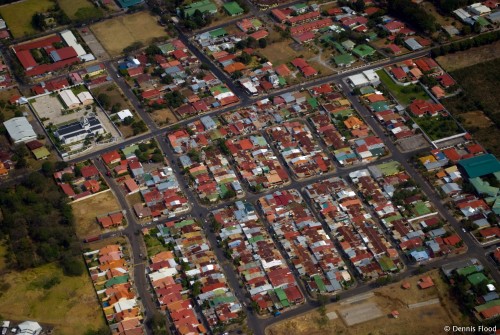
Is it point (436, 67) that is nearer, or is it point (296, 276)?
point (296, 276)

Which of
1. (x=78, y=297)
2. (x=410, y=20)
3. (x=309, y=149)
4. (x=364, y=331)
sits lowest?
(x=364, y=331)

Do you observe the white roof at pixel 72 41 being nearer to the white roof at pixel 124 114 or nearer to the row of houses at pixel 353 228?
the white roof at pixel 124 114

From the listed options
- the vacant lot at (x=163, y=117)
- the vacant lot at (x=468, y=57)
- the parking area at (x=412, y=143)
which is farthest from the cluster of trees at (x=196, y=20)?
the parking area at (x=412, y=143)

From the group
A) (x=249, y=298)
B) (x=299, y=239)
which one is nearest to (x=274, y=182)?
(x=299, y=239)

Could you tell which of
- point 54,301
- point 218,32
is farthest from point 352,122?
point 54,301

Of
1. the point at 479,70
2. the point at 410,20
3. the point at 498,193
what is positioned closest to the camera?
the point at 498,193

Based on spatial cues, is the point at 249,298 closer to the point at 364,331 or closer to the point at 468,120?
the point at 364,331

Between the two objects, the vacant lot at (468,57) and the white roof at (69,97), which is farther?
the vacant lot at (468,57)
